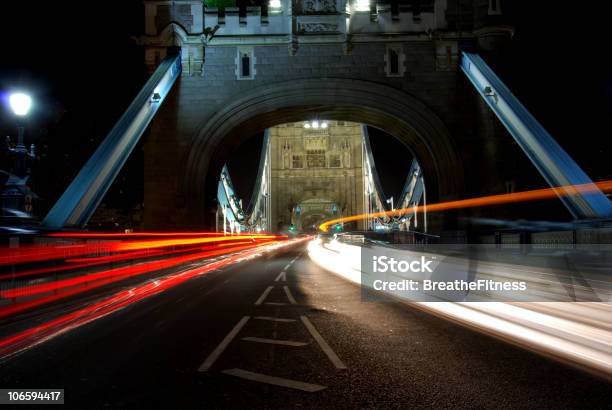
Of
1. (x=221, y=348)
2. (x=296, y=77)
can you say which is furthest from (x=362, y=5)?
(x=221, y=348)

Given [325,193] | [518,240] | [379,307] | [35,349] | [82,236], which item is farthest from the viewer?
[325,193]

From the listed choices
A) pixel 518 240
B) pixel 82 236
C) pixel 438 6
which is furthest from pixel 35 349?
pixel 438 6

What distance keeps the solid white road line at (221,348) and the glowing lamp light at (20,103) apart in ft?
23.5

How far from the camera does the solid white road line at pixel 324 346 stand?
496cm

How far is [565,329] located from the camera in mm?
5008

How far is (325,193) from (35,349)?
80.9m

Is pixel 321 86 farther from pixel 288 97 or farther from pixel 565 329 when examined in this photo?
pixel 565 329

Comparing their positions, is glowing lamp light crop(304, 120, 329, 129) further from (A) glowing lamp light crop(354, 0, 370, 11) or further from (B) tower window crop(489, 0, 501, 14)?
(B) tower window crop(489, 0, 501, 14)

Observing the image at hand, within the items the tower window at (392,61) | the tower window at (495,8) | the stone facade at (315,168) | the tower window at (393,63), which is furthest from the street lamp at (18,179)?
the stone facade at (315,168)

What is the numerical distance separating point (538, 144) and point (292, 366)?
59.2ft

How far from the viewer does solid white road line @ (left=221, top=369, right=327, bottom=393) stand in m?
4.19

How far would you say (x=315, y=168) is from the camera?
86625 mm

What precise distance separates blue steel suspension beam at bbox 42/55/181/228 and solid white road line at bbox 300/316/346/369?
41.3ft

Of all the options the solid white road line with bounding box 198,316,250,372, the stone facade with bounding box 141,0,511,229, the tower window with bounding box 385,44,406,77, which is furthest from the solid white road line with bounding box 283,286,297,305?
the tower window with bounding box 385,44,406,77
